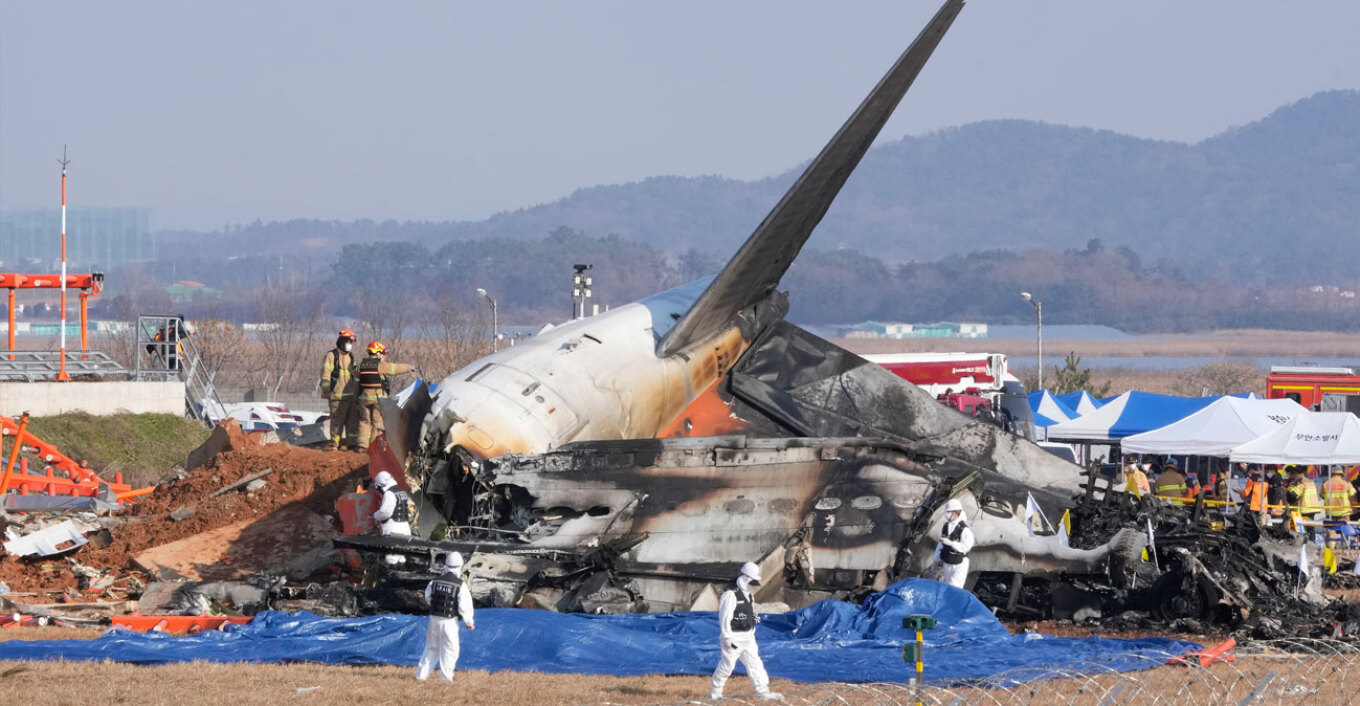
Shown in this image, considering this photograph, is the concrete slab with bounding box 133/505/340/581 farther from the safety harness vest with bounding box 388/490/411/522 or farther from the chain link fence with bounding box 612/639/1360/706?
the chain link fence with bounding box 612/639/1360/706

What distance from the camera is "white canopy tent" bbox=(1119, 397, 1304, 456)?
3678 cm

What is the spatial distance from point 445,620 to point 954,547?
733 centimetres

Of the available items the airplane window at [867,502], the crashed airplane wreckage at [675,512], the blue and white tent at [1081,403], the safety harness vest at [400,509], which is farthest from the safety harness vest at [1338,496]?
the safety harness vest at [400,509]

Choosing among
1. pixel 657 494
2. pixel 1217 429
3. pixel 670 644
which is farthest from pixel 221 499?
pixel 1217 429

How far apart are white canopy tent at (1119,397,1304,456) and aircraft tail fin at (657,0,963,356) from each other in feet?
47.4

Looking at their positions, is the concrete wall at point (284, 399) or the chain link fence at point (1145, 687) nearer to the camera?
the chain link fence at point (1145, 687)

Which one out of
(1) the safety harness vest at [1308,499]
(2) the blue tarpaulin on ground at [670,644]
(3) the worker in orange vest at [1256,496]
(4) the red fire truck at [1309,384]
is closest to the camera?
(2) the blue tarpaulin on ground at [670,644]

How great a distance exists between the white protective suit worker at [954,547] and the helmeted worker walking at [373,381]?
974cm

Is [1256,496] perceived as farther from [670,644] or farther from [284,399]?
[284,399]

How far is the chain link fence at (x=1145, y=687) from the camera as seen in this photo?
47.3 ft

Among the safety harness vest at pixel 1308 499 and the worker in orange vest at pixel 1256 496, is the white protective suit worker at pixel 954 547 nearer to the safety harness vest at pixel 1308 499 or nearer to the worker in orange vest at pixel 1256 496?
the worker in orange vest at pixel 1256 496

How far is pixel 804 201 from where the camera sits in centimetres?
2598

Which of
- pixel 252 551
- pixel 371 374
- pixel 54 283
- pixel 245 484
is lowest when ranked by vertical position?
pixel 252 551

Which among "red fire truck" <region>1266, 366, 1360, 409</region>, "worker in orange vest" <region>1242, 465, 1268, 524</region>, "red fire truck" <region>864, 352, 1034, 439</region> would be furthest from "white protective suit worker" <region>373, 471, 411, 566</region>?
"red fire truck" <region>1266, 366, 1360, 409</region>
